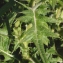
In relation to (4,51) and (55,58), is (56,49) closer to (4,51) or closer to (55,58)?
(55,58)

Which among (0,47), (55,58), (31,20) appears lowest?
(55,58)

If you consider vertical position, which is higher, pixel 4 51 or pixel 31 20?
pixel 31 20

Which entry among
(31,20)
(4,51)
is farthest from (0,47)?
(31,20)

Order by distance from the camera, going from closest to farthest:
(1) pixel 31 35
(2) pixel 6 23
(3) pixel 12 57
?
(1) pixel 31 35 < (2) pixel 6 23 < (3) pixel 12 57

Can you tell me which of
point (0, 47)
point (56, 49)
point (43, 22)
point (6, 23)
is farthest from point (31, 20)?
point (56, 49)

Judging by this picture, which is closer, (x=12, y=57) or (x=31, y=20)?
(x=31, y=20)

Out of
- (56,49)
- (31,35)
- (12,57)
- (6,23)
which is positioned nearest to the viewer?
(31,35)
